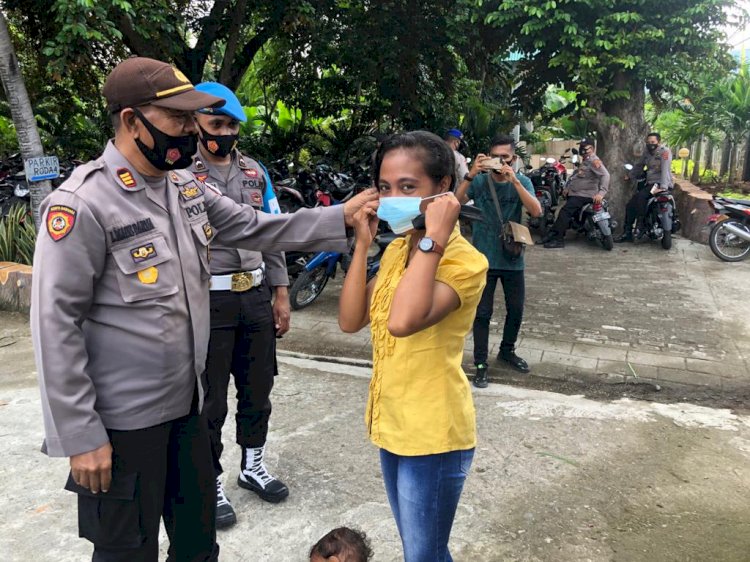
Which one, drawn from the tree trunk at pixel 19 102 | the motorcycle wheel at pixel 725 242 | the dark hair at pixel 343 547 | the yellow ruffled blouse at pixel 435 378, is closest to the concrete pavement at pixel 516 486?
the dark hair at pixel 343 547

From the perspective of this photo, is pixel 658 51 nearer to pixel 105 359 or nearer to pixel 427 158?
pixel 427 158

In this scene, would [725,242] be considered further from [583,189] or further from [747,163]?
[747,163]

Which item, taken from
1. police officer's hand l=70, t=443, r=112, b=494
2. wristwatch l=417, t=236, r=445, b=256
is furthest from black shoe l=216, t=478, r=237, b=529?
wristwatch l=417, t=236, r=445, b=256

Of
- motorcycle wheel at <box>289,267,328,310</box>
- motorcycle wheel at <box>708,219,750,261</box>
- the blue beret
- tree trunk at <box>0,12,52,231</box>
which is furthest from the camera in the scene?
motorcycle wheel at <box>708,219,750,261</box>

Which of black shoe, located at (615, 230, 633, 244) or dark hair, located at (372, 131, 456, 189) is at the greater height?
dark hair, located at (372, 131, 456, 189)

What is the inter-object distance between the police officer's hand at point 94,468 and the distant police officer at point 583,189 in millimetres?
8366

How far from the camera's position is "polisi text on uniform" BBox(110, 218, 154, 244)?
1.61 metres

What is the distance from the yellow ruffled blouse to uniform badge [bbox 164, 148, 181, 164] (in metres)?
0.73

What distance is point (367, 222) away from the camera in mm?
1879

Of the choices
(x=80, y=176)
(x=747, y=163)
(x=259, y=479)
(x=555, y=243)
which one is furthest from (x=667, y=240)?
(x=80, y=176)

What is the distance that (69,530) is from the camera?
105 inches

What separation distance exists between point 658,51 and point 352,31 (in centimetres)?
455

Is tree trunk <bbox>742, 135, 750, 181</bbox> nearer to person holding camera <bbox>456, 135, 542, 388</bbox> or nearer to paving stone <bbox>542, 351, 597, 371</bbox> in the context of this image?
paving stone <bbox>542, 351, 597, 371</bbox>

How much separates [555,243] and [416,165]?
8.19 metres
